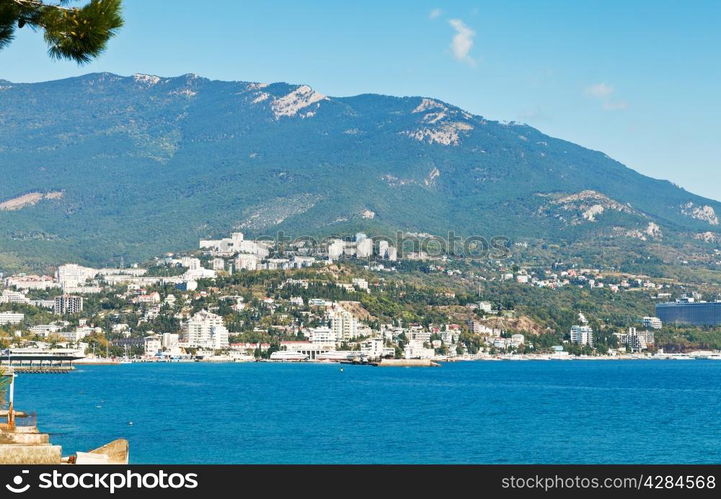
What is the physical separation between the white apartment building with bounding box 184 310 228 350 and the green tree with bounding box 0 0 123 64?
111 metres

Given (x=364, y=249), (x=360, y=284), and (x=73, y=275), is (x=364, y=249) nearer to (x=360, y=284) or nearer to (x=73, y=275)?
(x=360, y=284)

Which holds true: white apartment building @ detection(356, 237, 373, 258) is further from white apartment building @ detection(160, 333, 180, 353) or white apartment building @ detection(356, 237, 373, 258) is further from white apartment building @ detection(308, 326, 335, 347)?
white apartment building @ detection(160, 333, 180, 353)

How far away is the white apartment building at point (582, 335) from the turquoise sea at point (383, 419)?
57976mm

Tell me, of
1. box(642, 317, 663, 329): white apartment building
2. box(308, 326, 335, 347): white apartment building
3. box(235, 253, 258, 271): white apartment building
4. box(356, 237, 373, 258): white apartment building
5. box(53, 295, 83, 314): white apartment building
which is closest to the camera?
box(308, 326, 335, 347): white apartment building

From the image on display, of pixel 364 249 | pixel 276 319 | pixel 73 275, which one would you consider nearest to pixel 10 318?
pixel 276 319

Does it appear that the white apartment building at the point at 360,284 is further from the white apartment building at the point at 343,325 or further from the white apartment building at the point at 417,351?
the white apartment building at the point at 417,351

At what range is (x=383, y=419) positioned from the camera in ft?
145

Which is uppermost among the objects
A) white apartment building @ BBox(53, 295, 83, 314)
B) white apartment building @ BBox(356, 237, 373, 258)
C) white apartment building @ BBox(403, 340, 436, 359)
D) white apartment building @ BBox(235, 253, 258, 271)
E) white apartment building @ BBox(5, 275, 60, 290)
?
white apartment building @ BBox(356, 237, 373, 258)

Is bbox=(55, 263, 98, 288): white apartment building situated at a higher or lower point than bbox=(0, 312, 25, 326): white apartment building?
higher

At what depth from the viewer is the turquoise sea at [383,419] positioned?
108 feet

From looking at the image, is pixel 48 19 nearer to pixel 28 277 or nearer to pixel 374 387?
pixel 374 387

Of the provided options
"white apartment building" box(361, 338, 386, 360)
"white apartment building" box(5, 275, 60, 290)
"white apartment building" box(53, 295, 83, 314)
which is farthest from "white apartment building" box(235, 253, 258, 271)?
"white apartment building" box(361, 338, 386, 360)

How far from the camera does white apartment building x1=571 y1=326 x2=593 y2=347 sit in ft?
445
